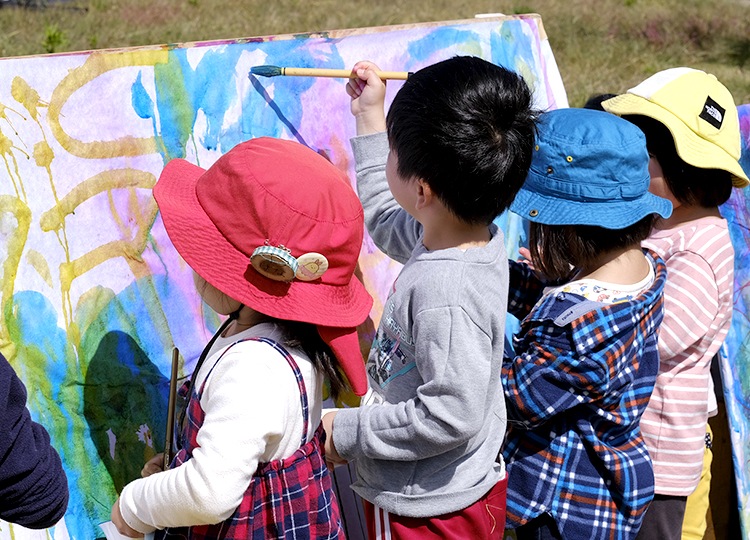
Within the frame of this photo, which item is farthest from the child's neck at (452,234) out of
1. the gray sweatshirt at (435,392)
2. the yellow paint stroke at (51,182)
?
the yellow paint stroke at (51,182)

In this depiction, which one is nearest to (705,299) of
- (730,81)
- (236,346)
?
(236,346)

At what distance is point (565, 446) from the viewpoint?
1.98 metres

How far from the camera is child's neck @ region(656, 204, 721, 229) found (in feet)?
7.82

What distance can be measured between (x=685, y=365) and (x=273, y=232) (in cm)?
123

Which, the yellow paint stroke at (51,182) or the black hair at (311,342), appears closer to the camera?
the black hair at (311,342)

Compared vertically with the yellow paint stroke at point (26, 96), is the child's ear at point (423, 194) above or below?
below

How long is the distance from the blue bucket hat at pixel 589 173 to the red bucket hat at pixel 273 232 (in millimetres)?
540

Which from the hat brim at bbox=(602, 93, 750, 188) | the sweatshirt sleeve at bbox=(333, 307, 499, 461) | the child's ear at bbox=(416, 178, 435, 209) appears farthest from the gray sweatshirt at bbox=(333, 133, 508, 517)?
the hat brim at bbox=(602, 93, 750, 188)

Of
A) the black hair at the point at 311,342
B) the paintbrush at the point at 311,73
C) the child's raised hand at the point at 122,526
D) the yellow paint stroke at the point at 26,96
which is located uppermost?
the yellow paint stroke at the point at 26,96

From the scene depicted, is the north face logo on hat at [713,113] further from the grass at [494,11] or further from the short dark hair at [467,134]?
the grass at [494,11]

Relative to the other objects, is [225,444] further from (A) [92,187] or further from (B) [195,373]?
(A) [92,187]

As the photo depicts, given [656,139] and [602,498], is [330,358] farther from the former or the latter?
[656,139]

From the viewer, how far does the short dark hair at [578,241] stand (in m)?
1.99

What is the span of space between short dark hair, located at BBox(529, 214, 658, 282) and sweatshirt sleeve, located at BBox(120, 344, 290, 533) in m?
0.75
